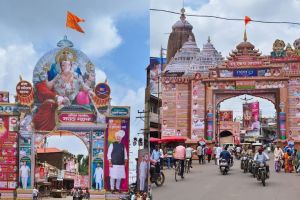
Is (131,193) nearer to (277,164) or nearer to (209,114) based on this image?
(277,164)

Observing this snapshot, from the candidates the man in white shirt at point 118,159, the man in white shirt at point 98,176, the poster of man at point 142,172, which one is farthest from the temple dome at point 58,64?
the poster of man at point 142,172

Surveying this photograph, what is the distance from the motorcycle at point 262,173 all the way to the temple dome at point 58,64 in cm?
470

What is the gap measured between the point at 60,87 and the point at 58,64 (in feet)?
1.64

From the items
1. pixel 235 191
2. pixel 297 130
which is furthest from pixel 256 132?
pixel 235 191

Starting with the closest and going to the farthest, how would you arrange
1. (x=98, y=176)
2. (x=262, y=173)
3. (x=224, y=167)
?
(x=262, y=173)
(x=224, y=167)
(x=98, y=176)

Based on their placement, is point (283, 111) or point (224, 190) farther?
point (283, 111)

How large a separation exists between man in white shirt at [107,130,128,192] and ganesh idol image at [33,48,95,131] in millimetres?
1106

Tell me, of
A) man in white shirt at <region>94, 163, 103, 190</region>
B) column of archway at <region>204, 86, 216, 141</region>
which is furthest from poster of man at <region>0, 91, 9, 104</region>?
column of archway at <region>204, 86, 216, 141</region>

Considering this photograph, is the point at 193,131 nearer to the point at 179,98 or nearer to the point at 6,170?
the point at 179,98

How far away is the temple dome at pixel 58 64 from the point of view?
10961 mm

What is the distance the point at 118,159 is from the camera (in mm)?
10766

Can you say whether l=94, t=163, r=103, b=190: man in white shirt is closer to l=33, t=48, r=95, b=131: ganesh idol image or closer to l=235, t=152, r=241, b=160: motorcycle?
l=33, t=48, r=95, b=131: ganesh idol image

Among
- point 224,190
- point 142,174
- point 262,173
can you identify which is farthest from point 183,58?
point 224,190

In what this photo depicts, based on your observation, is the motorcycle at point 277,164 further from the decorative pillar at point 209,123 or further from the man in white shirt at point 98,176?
the decorative pillar at point 209,123
